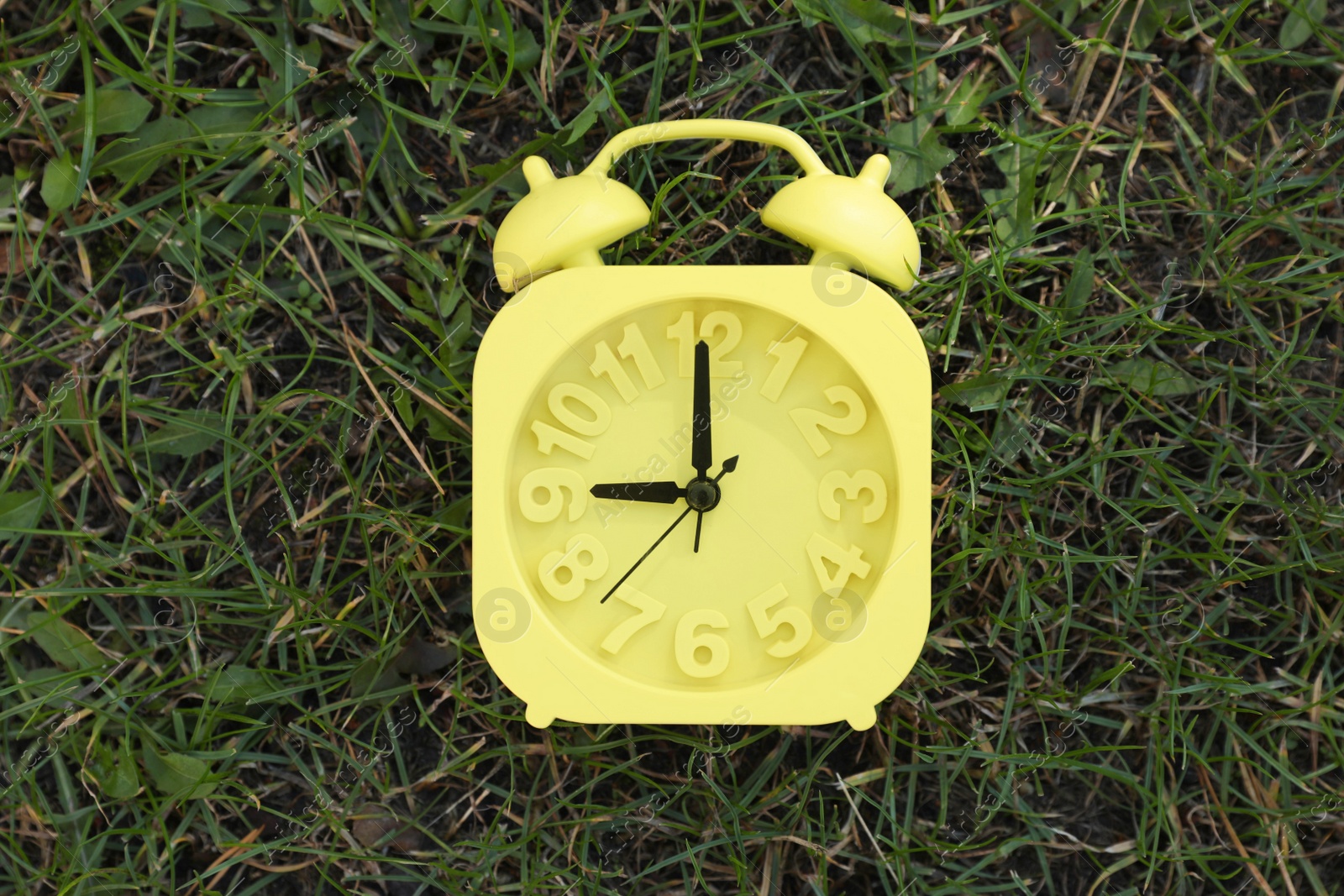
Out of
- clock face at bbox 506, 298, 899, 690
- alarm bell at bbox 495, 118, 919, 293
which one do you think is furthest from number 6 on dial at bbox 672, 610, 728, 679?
alarm bell at bbox 495, 118, 919, 293

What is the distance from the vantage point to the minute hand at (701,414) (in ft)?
4.37

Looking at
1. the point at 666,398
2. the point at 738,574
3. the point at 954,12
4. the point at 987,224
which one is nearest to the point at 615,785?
the point at 738,574

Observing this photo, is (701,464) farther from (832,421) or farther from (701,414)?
(832,421)

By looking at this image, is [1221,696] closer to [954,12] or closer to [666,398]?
[666,398]

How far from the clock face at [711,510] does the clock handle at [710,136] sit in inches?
9.0

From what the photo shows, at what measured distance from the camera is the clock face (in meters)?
1.37

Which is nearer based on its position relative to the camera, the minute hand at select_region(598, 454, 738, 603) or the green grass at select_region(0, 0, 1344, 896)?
the minute hand at select_region(598, 454, 738, 603)

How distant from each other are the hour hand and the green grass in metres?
0.30

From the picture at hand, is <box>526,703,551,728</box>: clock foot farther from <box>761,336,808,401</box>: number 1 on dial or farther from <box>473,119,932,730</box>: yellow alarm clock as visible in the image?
<box>761,336,808,401</box>: number 1 on dial

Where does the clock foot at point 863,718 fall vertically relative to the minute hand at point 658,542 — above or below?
below

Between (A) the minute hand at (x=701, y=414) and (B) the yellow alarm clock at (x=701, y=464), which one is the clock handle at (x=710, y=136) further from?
(A) the minute hand at (x=701, y=414)

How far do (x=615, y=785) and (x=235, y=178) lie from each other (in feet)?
3.86

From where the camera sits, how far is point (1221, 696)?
1534mm

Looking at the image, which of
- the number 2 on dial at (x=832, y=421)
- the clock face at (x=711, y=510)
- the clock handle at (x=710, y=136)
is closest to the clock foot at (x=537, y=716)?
the clock face at (x=711, y=510)
